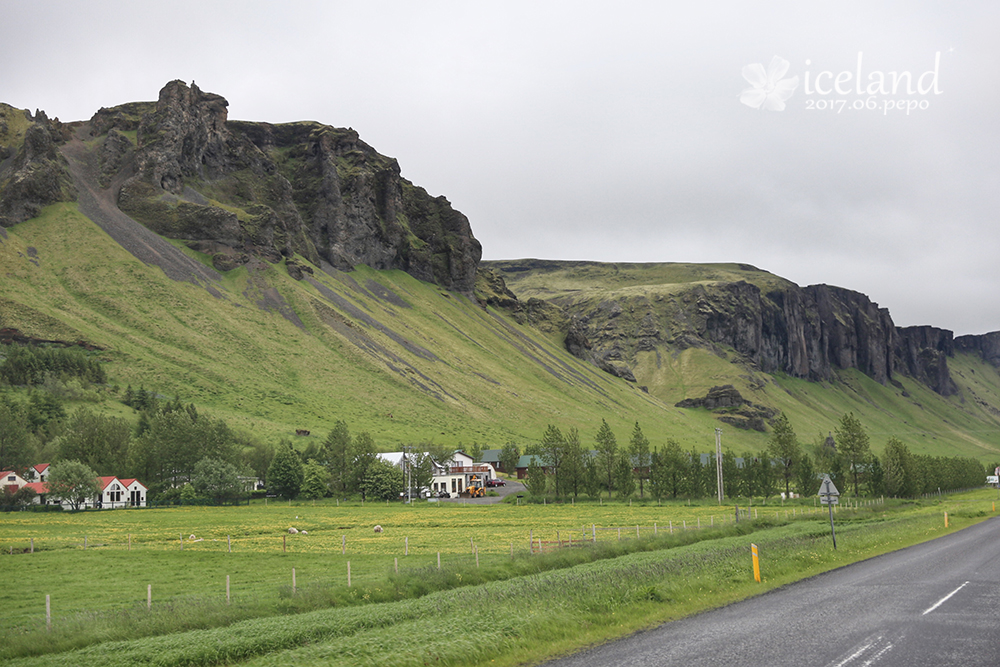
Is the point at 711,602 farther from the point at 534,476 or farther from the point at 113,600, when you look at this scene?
the point at 534,476

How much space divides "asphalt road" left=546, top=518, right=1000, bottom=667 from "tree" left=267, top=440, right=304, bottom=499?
3984 inches

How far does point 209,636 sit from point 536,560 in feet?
58.2

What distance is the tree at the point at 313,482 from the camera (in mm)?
116000

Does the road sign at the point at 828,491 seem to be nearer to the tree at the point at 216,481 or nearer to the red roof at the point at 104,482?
the tree at the point at 216,481

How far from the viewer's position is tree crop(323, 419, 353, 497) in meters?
121

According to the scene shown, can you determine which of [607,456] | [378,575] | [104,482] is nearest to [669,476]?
[607,456]

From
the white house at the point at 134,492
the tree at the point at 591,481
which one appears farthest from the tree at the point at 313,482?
the tree at the point at 591,481

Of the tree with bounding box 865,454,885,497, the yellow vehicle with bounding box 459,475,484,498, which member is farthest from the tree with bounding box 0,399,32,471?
the tree with bounding box 865,454,885,497

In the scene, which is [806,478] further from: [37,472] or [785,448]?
[37,472]

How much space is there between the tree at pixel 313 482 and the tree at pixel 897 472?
87.9 m

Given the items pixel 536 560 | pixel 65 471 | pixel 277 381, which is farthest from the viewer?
pixel 277 381

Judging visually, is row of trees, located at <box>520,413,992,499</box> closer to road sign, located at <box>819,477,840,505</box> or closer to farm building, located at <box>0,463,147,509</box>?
farm building, located at <box>0,463,147,509</box>

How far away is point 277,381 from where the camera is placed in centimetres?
18500

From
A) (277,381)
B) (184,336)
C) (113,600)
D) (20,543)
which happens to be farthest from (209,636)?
(184,336)
